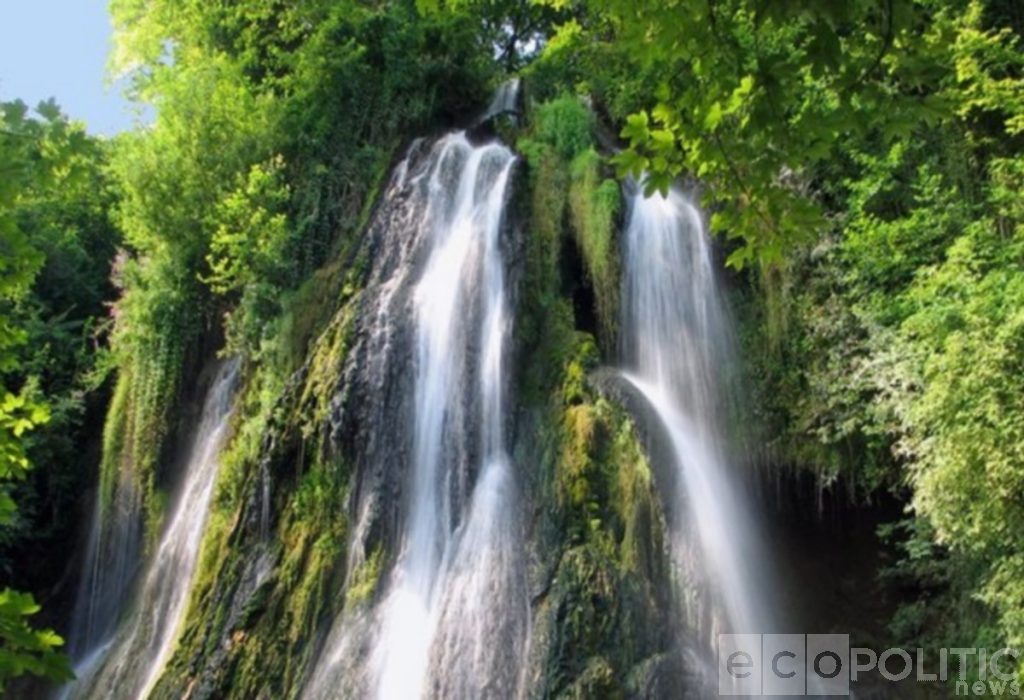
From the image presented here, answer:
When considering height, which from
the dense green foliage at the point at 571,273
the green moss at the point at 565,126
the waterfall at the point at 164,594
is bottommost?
the waterfall at the point at 164,594

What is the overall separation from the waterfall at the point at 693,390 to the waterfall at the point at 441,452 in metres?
1.66

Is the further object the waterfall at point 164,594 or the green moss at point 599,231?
the green moss at point 599,231

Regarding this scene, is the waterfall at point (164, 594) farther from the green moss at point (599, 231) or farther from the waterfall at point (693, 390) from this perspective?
the waterfall at point (693, 390)

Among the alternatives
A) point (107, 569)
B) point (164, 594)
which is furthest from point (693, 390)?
point (107, 569)

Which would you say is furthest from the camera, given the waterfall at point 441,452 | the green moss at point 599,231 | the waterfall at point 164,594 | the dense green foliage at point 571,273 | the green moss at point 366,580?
the green moss at point 599,231

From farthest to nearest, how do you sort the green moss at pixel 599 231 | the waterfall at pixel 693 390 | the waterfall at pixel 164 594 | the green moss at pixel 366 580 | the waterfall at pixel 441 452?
1. the green moss at pixel 599 231
2. the waterfall at pixel 164 594
3. the green moss at pixel 366 580
4. the waterfall at pixel 693 390
5. the waterfall at pixel 441 452

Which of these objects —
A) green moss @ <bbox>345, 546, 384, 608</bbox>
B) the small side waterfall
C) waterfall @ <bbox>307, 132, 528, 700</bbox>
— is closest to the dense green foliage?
green moss @ <bbox>345, 546, 384, 608</bbox>

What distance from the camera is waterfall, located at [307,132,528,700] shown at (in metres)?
7.09

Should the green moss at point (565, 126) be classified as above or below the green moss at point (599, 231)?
above

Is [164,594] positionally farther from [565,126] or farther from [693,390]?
[565,126]

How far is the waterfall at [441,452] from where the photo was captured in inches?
279

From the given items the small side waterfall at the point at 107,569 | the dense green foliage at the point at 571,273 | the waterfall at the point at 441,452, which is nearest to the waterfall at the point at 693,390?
the dense green foliage at the point at 571,273

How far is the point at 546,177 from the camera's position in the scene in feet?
36.1

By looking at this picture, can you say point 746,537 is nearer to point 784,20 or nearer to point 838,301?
point 838,301
